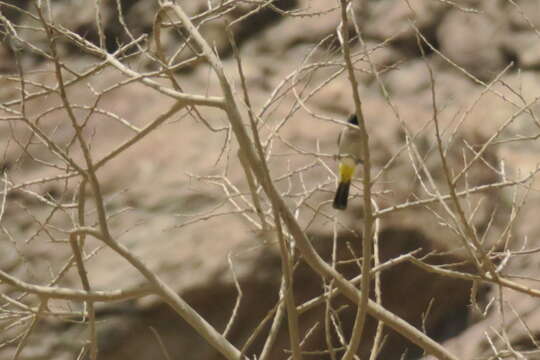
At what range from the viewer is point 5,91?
318 inches

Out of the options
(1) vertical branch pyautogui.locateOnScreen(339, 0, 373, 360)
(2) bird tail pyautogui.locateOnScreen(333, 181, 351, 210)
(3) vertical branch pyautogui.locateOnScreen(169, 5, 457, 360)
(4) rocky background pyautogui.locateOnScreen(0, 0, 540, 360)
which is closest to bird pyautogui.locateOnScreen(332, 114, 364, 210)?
(2) bird tail pyautogui.locateOnScreen(333, 181, 351, 210)

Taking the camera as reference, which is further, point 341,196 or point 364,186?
point 341,196

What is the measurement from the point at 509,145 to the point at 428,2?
1778 mm

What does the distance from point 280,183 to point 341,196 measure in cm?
236

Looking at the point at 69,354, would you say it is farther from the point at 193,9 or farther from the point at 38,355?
the point at 193,9

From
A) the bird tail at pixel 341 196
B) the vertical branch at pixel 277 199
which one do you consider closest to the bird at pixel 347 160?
the bird tail at pixel 341 196

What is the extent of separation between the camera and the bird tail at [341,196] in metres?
4.32

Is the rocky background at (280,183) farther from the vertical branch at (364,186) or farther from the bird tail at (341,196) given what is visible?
the vertical branch at (364,186)

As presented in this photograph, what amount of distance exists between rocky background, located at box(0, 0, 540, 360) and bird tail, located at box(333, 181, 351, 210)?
1.14 metres

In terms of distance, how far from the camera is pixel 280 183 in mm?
6848

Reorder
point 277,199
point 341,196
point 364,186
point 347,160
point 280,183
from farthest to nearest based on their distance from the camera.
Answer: point 280,183 → point 347,160 → point 341,196 → point 277,199 → point 364,186

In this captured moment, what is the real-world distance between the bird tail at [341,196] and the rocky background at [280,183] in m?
1.14

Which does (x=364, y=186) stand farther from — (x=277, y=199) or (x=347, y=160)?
(x=347, y=160)

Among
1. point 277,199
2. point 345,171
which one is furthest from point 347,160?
point 277,199
